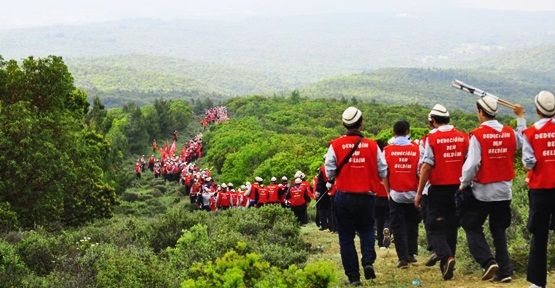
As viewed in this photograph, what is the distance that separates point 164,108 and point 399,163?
327ft

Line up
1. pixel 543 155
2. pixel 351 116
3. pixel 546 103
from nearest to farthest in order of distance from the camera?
pixel 543 155, pixel 546 103, pixel 351 116

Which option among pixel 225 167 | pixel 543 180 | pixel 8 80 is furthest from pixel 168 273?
pixel 225 167

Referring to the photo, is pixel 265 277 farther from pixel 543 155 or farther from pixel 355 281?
pixel 543 155

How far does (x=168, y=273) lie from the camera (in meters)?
9.81

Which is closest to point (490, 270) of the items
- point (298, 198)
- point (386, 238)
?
point (386, 238)

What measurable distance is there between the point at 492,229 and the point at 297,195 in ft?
40.8

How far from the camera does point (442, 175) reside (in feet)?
31.9

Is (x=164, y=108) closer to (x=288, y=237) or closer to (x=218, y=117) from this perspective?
(x=218, y=117)

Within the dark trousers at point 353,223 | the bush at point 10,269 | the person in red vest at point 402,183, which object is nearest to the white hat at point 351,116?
the dark trousers at point 353,223

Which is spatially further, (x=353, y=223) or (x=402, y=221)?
(x=402, y=221)

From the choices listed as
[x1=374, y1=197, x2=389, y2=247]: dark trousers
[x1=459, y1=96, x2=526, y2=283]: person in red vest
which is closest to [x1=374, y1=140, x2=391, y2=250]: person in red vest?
[x1=374, y1=197, x2=389, y2=247]: dark trousers

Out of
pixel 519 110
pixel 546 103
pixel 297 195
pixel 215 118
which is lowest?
pixel 215 118

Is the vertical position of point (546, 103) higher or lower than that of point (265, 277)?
higher

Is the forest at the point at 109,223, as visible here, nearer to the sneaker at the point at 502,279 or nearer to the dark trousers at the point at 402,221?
the dark trousers at the point at 402,221
